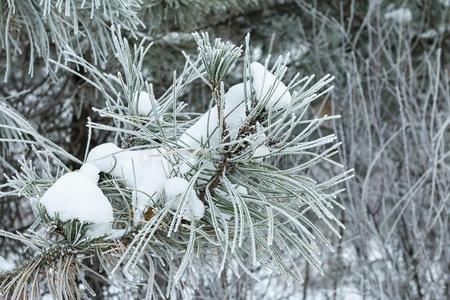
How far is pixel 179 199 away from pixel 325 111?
3.49m

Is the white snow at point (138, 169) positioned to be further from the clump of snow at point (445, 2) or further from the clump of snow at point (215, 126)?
the clump of snow at point (445, 2)

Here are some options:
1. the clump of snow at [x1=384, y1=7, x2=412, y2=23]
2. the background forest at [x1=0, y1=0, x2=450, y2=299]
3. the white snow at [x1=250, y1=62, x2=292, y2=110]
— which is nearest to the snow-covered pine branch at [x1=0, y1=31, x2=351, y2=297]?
the white snow at [x1=250, y1=62, x2=292, y2=110]

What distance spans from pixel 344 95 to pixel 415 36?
1080mm

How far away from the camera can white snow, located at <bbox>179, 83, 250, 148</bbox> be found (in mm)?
1268

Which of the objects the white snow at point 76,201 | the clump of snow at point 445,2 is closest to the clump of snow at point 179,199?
the white snow at point 76,201

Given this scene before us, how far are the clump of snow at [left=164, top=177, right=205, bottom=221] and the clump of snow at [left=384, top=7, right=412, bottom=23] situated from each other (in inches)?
136

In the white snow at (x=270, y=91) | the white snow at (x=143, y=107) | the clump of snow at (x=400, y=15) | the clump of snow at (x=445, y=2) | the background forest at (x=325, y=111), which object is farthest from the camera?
the clump of snow at (x=445, y=2)

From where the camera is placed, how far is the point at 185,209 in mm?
1265

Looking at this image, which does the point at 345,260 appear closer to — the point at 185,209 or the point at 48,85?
the point at 48,85

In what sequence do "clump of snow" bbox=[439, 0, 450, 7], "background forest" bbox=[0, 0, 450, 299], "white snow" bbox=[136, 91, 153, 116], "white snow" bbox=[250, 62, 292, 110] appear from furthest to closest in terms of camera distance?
1. "clump of snow" bbox=[439, 0, 450, 7]
2. "background forest" bbox=[0, 0, 450, 299]
3. "white snow" bbox=[136, 91, 153, 116]
4. "white snow" bbox=[250, 62, 292, 110]

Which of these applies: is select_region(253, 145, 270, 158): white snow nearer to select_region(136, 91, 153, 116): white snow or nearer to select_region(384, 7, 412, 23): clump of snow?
select_region(136, 91, 153, 116): white snow

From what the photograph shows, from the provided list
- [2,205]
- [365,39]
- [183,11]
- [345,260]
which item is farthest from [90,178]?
[365,39]

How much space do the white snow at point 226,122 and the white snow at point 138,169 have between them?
7 cm

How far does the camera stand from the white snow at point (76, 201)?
123 cm
